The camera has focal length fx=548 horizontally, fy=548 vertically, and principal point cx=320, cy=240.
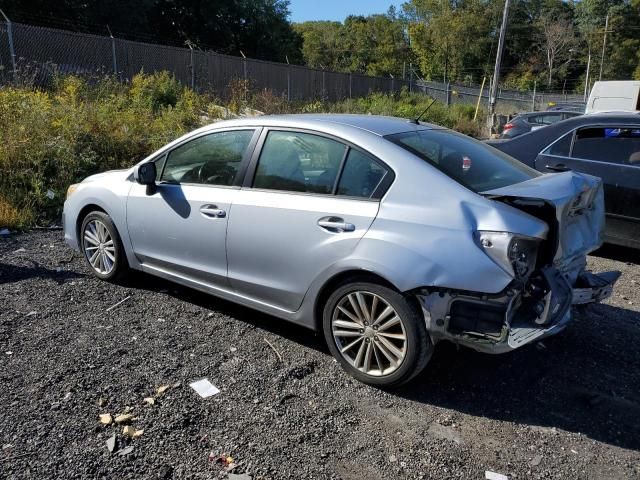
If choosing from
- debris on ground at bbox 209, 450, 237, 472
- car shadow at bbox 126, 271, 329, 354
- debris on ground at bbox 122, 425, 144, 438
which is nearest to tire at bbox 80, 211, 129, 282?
car shadow at bbox 126, 271, 329, 354

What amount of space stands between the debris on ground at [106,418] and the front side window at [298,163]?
5.85ft

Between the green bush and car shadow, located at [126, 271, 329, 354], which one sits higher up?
the green bush

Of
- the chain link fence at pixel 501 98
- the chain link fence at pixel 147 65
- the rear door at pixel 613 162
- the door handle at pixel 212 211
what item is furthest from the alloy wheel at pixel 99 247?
the chain link fence at pixel 501 98

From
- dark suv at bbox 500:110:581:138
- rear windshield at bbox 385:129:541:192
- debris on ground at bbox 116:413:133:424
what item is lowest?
debris on ground at bbox 116:413:133:424

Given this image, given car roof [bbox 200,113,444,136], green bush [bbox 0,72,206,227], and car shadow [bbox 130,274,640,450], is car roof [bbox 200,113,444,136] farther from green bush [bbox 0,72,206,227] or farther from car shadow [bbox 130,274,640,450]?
green bush [bbox 0,72,206,227]

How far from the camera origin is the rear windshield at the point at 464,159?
136 inches

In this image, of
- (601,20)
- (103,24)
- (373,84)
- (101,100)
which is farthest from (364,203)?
(601,20)

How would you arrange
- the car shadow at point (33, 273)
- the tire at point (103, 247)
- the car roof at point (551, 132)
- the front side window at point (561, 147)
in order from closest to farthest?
the tire at point (103, 247) < the car shadow at point (33, 273) < the car roof at point (551, 132) < the front side window at point (561, 147)

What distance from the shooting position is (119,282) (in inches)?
201

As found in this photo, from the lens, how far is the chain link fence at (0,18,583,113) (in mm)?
13344

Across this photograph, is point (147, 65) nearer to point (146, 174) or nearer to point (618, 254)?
point (146, 174)

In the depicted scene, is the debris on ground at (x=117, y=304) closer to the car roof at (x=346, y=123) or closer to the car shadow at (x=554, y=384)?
the car roof at (x=346, y=123)

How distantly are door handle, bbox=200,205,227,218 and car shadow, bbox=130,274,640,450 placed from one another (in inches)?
36.1

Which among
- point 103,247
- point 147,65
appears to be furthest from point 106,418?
point 147,65
